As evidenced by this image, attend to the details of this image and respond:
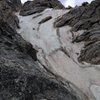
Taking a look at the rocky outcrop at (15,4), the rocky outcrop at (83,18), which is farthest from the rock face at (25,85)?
the rocky outcrop at (15,4)

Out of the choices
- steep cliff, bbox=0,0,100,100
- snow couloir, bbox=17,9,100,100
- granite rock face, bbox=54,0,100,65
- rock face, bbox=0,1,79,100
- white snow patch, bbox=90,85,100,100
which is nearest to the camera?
rock face, bbox=0,1,79,100

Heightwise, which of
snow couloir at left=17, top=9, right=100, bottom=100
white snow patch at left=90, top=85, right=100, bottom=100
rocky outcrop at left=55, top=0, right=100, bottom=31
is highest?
rocky outcrop at left=55, top=0, right=100, bottom=31

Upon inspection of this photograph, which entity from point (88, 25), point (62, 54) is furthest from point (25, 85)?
point (88, 25)

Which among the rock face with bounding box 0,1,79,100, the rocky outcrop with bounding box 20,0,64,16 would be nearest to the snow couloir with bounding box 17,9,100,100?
the rock face with bounding box 0,1,79,100

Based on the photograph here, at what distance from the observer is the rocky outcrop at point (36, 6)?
174 feet

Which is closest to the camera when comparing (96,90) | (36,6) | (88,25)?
(96,90)

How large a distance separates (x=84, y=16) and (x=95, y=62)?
558 inches

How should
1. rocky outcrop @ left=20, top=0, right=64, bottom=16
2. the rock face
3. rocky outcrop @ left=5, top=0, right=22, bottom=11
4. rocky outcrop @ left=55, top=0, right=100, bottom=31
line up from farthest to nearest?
rocky outcrop @ left=5, top=0, right=22, bottom=11
rocky outcrop @ left=20, top=0, right=64, bottom=16
rocky outcrop @ left=55, top=0, right=100, bottom=31
the rock face

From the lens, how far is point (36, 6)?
2247 inches

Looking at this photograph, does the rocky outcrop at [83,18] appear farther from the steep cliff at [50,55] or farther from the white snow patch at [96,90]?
the white snow patch at [96,90]

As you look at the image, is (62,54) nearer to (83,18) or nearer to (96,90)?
(96,90)

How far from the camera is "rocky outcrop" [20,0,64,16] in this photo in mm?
53156

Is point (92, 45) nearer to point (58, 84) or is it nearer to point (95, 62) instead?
point (95, 62)

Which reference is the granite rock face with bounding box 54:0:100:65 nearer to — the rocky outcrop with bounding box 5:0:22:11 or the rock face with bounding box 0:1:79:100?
the rock face with bounding box 0:1:79:100
